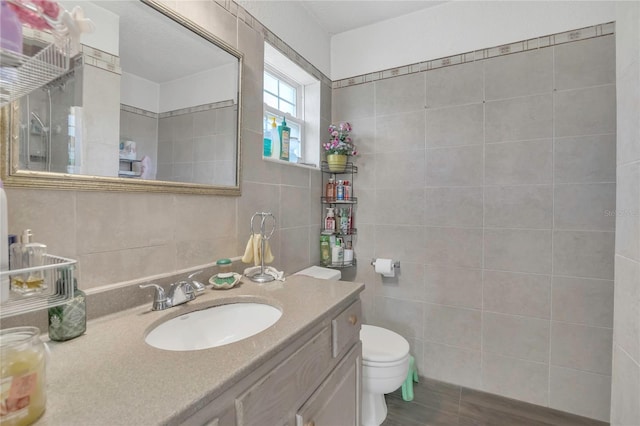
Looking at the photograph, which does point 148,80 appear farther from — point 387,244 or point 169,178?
point 387,244

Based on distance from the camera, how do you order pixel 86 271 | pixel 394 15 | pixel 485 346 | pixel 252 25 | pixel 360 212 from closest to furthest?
1. pixel 86 271
2. pixel 252 25
3. pixel 485 346
4. pixel 394 15
5. pixel 360 212

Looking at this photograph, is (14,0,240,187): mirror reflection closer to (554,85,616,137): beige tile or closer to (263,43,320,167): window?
(263,43,320,167): window

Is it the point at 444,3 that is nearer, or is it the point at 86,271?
the point at 86,271

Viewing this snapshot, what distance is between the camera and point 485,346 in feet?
6.18

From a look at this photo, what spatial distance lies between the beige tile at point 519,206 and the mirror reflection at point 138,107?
60.6 inches

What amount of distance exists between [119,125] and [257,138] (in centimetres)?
69

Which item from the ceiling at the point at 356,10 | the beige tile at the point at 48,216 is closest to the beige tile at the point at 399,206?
the ceiling at the point at 356,10

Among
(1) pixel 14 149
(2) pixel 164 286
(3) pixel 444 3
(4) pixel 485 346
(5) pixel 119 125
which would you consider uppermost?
(3) pixel 444 3

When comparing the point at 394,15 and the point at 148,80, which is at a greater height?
the point at 394,15

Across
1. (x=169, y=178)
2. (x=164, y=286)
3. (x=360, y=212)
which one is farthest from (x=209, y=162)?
(x=360, y=212)

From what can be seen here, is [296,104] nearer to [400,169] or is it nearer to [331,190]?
Answer: [331,190]

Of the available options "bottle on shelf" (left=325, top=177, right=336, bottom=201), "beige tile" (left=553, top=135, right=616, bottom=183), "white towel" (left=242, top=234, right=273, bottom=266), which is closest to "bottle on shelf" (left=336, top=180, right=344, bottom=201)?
"bottle on shelf" (left=325, top=177, right=336, bottom=201)

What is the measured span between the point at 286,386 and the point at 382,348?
1.01 m

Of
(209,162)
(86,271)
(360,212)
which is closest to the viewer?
(86,271)
